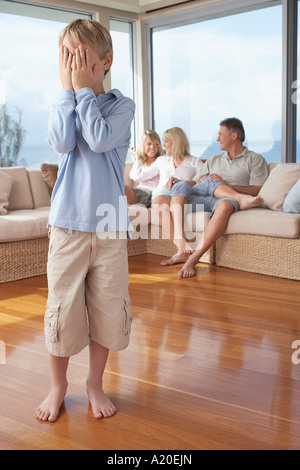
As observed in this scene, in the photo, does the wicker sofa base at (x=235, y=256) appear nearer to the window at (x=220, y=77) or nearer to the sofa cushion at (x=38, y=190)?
the sofa cushion at (x=38, y=190)

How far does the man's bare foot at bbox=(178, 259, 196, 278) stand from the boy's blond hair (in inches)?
92.0

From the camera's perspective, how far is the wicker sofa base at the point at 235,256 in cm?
382

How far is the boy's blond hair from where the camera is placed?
1720mm

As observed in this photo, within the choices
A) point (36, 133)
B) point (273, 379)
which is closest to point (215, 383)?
point (273, 379)

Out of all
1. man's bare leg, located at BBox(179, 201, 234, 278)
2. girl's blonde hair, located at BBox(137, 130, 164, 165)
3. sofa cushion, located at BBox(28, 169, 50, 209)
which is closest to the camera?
man's bare leg, located at BBox(179, 201, 234, 278)

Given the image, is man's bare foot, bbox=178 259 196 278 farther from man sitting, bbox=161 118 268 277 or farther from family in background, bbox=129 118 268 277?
man sitting, bbox=161 118 268 277

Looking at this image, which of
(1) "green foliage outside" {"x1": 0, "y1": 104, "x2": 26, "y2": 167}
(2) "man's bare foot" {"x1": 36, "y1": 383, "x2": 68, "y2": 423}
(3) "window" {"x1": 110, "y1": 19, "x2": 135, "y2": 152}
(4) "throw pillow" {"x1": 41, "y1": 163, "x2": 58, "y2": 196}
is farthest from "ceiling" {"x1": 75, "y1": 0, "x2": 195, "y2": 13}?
(2) "man's bare foot" {"x1": 36, "y1": 383, "x2": 68, "y2": 423}

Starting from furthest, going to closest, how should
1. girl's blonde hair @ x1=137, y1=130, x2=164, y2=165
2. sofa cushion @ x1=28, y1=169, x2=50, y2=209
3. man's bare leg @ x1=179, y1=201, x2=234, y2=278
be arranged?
girl's blonde hair @ x1=137, y1=130, x2=164, y2=165 < sofa cushion @ x1=28, y1=169, x2=50, y2=209 < man's bare leg @ x1=179, y1=201, x2=234, y2=278

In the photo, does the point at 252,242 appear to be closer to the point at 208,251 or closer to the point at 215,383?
the point at 208,251

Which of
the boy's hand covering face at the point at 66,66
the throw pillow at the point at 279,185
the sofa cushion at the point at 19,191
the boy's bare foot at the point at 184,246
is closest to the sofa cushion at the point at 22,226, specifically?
the sofa cushion at the point at 19,191

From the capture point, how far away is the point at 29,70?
17.6 ft

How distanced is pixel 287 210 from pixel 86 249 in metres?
2.58

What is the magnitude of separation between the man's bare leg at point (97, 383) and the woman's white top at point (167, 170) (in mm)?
2963

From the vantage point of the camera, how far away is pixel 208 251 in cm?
433
